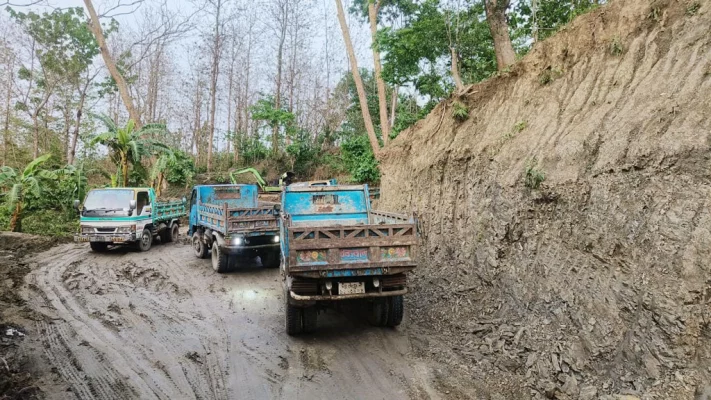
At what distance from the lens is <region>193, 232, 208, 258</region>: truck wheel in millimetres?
12148

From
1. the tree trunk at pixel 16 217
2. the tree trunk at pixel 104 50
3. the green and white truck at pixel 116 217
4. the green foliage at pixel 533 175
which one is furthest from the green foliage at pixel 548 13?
the tree trunk at pixel 16 217

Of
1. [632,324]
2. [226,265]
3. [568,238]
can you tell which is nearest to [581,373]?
[632,324]

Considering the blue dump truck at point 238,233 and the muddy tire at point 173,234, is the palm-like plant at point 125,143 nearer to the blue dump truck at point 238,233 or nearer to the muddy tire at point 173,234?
the muddy tire at point 173,234

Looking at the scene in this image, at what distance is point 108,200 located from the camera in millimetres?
12758

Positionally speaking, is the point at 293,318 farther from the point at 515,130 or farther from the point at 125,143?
the point at 125,143

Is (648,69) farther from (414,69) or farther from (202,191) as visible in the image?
(202,191)

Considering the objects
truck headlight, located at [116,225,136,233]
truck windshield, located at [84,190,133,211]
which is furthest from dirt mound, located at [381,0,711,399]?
truck windshield, located at [84,190,133,211]

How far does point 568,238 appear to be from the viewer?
5.66 meters

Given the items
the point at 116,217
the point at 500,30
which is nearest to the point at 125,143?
the point at 116,217

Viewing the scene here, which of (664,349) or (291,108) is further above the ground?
(291,108)

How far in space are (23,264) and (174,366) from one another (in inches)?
341

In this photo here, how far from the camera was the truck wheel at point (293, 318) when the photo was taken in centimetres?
612

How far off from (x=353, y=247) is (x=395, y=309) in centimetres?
135

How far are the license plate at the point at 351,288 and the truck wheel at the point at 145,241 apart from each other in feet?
32.5
